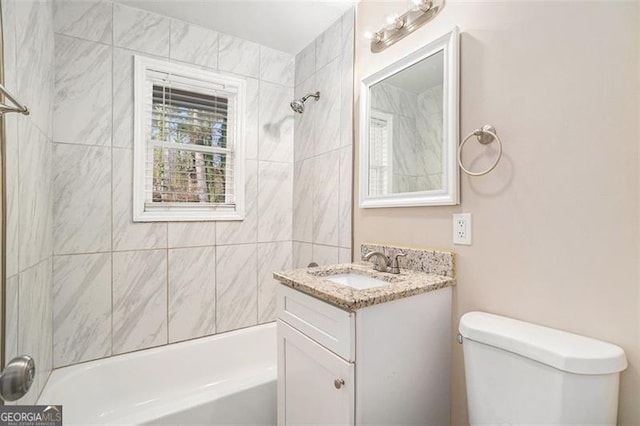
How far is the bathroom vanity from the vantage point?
40.3 inches

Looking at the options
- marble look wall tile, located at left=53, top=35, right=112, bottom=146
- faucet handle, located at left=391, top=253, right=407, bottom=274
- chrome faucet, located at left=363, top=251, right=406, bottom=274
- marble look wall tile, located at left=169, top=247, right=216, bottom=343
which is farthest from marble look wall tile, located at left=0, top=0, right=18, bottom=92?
faucet handle, located at left=391, top=253, right=407, bottom=274

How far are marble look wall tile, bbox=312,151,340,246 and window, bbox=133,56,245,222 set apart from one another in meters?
0.54

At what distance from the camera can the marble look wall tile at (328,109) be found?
198cm

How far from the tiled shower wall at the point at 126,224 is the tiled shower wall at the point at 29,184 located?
0.33 ft

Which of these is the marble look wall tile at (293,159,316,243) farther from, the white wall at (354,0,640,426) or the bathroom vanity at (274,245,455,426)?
the white wall at (354,0,640,426)

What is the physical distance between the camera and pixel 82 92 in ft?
5.63

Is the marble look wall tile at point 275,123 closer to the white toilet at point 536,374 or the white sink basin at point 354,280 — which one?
the white sink basin at point 354,280

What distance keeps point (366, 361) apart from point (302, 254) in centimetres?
132

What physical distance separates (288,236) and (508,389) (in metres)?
1.73

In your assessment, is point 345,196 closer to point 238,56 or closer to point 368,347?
point 368,347

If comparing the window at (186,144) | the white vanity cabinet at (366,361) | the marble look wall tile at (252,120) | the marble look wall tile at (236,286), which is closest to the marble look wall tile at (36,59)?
the window at (186,144)

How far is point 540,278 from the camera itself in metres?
1.04

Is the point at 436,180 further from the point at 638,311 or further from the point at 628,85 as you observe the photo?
the point at 638,311

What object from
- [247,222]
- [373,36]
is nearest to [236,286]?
[247,222]
